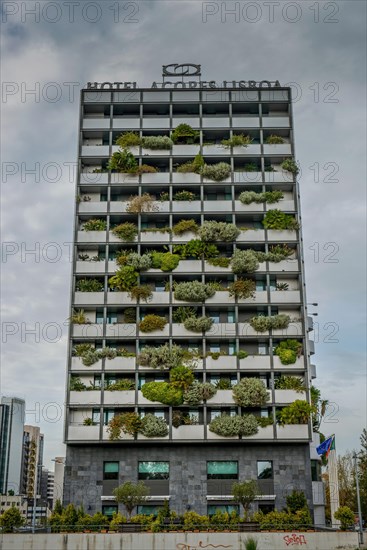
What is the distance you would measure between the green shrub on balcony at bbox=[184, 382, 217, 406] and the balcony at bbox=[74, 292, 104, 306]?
11877mm

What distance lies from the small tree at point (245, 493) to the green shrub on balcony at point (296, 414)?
20.9ft

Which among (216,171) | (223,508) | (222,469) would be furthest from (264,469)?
(216,171)

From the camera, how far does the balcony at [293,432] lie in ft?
187

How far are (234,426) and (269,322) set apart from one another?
10.0 meters

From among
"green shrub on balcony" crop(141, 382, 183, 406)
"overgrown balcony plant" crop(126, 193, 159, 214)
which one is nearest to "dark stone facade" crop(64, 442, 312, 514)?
"green shrub on balcony" crop(141, 382, 183, 406)

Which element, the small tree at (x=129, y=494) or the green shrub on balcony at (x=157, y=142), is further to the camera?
the green shrub on balcony at (x=157, y=142)

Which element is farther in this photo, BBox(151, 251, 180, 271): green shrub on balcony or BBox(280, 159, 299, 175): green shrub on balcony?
BBox(280, 159, 299, 175): green shrub on balcony

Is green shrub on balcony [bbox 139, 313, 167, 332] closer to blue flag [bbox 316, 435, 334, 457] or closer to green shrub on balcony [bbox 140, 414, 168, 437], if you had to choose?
green shrub on balcony [bbox 140, 414, 168, 437]

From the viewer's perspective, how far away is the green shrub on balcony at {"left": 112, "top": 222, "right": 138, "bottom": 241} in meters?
63.2

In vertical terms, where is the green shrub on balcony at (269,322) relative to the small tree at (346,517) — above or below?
above

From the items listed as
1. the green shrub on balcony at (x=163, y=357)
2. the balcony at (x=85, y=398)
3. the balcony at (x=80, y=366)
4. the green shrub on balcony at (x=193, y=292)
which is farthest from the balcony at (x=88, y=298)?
the balcony at (x=85, y=398)

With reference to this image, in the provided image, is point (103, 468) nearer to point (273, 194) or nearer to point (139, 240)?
point (139, 240)

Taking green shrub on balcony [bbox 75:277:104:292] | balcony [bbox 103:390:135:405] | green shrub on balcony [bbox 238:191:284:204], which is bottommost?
balcony [bbox 103:390:135:405]

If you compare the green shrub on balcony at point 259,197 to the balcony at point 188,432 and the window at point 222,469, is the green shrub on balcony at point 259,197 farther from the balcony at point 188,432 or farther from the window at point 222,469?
the window at point 222,469
